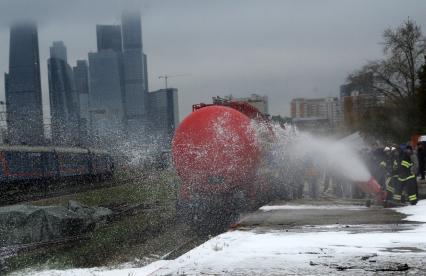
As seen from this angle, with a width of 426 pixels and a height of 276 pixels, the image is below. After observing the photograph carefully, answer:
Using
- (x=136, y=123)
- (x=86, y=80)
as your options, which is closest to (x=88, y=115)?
(x=136, y=123)

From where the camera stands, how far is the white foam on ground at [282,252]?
640 centimetres

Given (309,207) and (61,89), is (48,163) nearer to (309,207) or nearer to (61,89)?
(309,207)

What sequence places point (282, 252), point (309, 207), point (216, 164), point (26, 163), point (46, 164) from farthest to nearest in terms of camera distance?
point (46, 164) → point (26, 163) → point (309, 207) → point (216, 164) → point (282, 252)

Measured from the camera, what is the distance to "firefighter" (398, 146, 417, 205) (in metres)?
13.3

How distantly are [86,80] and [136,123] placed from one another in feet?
38.7

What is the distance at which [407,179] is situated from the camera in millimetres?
13375

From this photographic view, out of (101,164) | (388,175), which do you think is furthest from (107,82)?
(388,175)

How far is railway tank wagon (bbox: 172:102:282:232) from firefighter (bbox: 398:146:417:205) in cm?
334

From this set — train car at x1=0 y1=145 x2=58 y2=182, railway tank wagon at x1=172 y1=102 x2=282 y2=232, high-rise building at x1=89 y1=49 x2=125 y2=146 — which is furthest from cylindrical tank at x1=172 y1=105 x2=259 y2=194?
high-rise building at x1=89 y1=49 x2=125 y2=146

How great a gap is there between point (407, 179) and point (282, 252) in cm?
714

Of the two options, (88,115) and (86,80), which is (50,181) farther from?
(86,80)

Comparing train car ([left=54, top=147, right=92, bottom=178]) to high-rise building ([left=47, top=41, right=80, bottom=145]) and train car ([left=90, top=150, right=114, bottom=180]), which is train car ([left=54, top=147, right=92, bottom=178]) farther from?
high-rise building ([left=47, top=41, right=80, bottom=145])

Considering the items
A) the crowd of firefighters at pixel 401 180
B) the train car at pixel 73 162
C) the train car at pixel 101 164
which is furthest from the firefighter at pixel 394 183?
the train car at pixel 101 164

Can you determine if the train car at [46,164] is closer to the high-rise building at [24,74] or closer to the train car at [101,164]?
the train car at [101,164]
